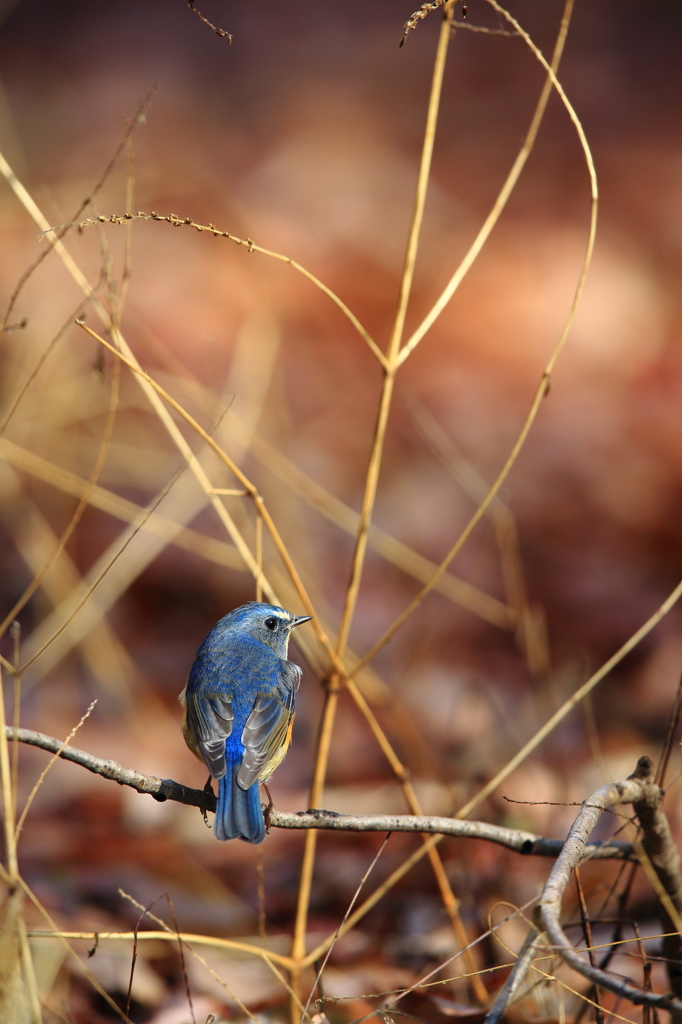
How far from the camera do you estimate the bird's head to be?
2.88m

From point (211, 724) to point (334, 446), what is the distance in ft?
18.9

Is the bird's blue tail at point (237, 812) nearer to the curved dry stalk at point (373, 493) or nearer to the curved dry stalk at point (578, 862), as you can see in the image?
the curved dry stalk at point (373, 493)

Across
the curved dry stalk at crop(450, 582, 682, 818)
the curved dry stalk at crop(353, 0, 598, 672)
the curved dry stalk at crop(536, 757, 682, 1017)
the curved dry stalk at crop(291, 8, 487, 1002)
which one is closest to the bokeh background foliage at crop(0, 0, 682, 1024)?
the curved dry stalk at crop(291, 8, 487, 1002)

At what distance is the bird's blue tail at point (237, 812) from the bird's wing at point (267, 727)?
1.0 inches

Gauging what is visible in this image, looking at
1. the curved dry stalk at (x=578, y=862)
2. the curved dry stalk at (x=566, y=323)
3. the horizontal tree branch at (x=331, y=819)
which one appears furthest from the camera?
the curved dry stalk at (x=566, y=323)

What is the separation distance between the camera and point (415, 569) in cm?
609

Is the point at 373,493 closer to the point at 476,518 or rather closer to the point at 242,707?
the point at 476,518

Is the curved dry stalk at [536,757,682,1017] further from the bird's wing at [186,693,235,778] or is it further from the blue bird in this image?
the bird's wing at [186,693,235,778]

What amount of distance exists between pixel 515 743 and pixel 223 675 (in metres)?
2.78

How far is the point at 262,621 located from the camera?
2.93 meters

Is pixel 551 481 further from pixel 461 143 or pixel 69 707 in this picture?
pixel 461 143

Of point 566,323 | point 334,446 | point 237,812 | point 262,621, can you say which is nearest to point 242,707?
point 262,621

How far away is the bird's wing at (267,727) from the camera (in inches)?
98.3

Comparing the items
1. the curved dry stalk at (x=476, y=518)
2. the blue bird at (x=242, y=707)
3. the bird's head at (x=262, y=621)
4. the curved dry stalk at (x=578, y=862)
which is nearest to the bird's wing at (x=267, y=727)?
the blue bird at (x=242, y=707)
